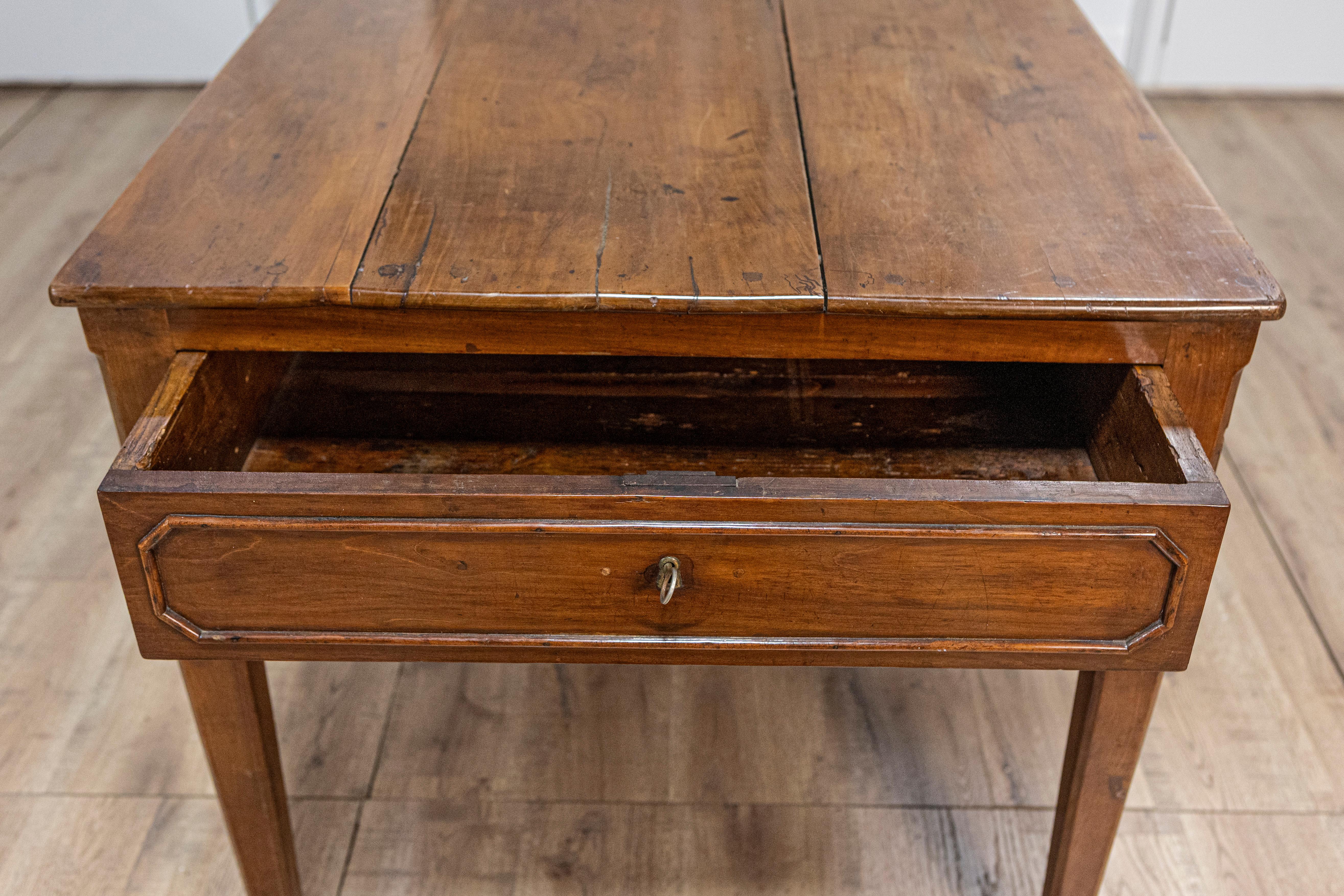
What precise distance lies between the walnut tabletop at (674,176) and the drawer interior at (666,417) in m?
0.12

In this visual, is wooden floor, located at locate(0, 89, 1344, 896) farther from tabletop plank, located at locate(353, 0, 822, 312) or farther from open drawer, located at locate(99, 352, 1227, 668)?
tabletop plank, located at locate(353, 0, 822, 312)

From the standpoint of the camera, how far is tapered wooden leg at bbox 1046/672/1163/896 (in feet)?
2.70

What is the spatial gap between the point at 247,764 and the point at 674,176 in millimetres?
541

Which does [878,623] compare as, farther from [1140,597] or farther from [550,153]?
[550,153]

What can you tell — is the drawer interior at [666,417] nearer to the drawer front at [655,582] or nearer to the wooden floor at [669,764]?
the drawer front at [655,582]

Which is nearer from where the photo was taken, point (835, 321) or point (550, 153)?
point (835, 321)

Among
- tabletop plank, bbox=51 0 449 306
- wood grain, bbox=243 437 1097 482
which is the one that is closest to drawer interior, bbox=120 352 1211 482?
wood grain, bbox=243 437 1097 482

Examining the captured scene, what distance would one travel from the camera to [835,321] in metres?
0.81

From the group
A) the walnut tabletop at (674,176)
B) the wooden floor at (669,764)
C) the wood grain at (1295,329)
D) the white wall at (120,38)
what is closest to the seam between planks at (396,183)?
the walnut tabletop at (674,176)

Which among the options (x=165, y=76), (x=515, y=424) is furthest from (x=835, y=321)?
(x=165, y=76)

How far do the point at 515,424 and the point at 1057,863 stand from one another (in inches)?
22.3

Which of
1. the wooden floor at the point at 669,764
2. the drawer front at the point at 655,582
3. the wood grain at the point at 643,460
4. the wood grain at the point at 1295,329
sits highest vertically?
the drawer front at the point at 655,582

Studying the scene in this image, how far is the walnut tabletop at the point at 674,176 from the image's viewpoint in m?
0.80

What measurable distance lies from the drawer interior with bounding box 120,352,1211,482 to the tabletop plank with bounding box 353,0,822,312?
0.19m
